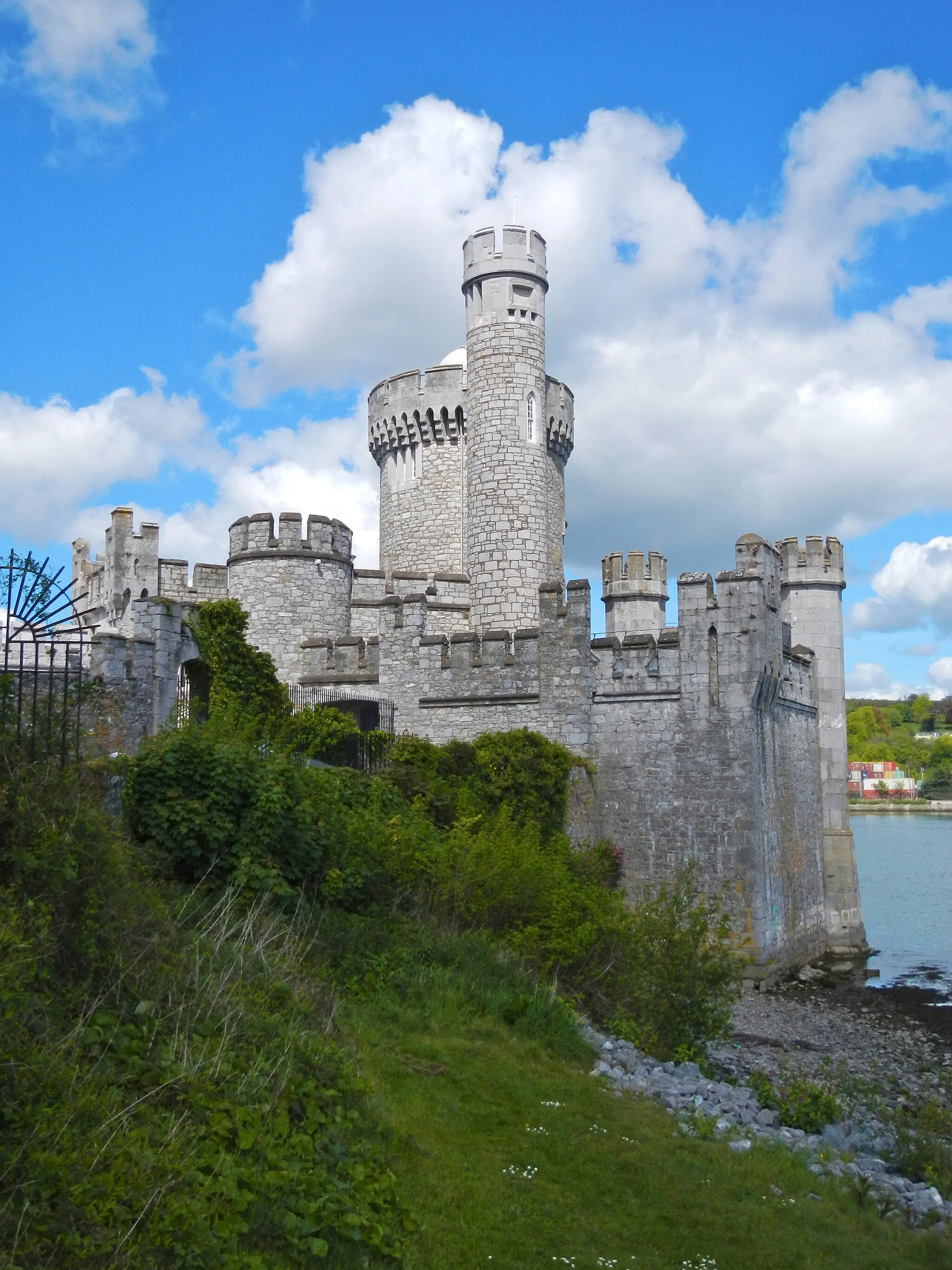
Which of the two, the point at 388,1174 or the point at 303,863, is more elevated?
the point at 303,863

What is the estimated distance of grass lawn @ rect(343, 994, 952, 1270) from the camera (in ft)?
21.5

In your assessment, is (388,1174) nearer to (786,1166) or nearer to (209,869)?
(786,1166)

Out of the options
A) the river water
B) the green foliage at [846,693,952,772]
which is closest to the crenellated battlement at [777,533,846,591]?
the river water

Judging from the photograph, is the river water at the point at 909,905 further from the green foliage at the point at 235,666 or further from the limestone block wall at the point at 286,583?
the limestone block wall at the point at 286,583

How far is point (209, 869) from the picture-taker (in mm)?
10641

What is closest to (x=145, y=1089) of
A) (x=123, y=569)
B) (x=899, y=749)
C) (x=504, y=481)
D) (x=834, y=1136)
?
(x=834, y=1136)

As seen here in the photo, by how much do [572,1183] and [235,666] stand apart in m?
16.3

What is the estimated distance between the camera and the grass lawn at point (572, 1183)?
6.55 m

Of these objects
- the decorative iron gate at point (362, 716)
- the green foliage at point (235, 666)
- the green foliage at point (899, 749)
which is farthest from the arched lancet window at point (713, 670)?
the green foliage at point (899, 749)

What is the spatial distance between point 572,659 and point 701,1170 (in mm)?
14020

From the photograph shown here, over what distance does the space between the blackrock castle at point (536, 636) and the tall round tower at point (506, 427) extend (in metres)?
0.05

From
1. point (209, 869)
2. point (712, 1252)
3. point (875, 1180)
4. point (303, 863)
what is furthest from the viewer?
point (303, 863)

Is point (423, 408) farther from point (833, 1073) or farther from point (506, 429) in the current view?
point (833, 1073)

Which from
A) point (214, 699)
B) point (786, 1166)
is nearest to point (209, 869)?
point (786, 1166)
